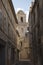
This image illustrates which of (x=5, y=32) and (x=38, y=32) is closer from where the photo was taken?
(x=5, y=32)

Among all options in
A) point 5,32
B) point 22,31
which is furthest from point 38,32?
point 22,31

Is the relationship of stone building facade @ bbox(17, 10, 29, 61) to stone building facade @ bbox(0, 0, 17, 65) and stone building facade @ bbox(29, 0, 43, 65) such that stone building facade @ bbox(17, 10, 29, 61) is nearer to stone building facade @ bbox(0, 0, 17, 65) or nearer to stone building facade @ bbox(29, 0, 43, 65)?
stone building facade @ bbox(29, 0, 43, 65)

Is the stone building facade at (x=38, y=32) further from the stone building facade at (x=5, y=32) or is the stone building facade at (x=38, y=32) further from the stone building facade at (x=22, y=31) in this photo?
the stone building facade at (x=22, y=31)

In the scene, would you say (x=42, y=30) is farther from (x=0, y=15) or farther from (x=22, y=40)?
(x=22, y=40)

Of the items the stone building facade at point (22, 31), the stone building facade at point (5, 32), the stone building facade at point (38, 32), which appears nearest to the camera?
the stone building facade at point (5, 32)

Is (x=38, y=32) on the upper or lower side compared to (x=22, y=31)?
lower

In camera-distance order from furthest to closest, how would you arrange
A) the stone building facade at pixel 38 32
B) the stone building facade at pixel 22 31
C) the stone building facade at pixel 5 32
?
the stone building facade at pixel 22 31 → the stone building facade at pixel 38 32 → the stone building facade at pixel 5 32

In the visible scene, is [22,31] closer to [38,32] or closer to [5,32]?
[38,32]

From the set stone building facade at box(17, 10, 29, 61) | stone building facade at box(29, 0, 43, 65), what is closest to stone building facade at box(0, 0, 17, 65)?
stone building facade at box(29, 0, 43, 65)

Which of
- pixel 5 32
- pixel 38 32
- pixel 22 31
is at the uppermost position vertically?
pixel 22 31

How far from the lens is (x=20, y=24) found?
65500 mm

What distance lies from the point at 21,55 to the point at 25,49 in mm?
1931

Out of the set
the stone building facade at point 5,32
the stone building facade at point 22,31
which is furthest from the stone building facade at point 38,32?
the stone building facade at point 22,31

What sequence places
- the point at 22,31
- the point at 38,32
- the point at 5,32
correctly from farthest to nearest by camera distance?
1. the point at 22,31
2. the point at 38,32
3. the point at 5,32
